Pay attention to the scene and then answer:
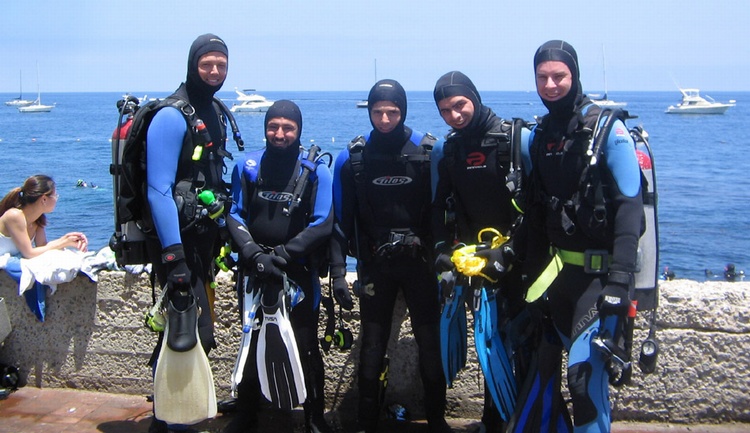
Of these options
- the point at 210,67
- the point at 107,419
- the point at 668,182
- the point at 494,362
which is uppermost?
the point at 210,67

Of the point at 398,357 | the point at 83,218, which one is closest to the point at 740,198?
the point at 83,218

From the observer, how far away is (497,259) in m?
3.65

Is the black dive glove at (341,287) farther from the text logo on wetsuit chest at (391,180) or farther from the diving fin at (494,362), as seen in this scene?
the diving fin at (494,362)

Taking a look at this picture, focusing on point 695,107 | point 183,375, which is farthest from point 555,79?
point 695,107

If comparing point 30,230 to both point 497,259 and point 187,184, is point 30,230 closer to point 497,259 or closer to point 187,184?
point 187,184

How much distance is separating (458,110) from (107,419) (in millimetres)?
2526

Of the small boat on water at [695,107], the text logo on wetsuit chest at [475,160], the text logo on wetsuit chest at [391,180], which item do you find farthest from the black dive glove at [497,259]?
the small boat on water at [695,107]

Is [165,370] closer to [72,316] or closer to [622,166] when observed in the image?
[72,316]

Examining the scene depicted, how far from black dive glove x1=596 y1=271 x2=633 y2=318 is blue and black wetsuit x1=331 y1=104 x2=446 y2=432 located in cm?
110

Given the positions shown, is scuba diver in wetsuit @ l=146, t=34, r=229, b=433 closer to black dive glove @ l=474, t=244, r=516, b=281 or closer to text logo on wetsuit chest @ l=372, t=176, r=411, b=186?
text logo on wetsuit chest @ l=372, t=176, r=411, b=186

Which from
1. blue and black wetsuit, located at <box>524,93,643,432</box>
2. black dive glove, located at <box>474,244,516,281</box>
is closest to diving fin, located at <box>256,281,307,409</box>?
black dive glove, located at <box>474,244,516,281</box>

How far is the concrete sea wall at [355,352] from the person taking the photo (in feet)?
13.2

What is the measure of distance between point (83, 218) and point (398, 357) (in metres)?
21.0

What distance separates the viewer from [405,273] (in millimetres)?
4008
